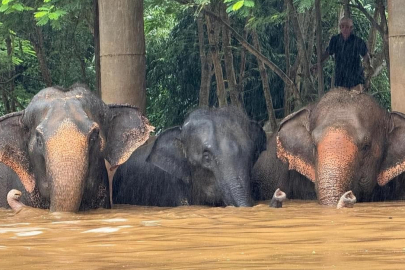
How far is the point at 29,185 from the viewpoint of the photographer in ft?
→ 29.3

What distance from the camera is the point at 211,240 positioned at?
207 inches

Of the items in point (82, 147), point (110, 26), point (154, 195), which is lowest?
point (154, 195)

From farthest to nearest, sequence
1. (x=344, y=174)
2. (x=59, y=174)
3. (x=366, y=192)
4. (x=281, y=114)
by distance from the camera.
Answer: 1. (x=281, y=114)
2. (x=366, y=192)
3. (x=344, y=174)
4. (x=59, y=174)

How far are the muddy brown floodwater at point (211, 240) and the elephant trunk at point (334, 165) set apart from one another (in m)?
0.83

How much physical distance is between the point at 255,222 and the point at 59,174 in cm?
212

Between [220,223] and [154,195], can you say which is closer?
[220,223]

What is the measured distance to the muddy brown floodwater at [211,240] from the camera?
432 cm

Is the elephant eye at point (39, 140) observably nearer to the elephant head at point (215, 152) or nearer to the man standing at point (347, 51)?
the elephant head at point (215, 152)

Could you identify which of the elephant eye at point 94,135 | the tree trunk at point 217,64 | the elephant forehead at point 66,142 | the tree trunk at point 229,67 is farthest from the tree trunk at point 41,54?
the elephant forehead at point 66,142

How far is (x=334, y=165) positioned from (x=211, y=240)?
3407mm

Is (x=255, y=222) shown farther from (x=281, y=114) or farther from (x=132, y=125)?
(x=281, y=114)

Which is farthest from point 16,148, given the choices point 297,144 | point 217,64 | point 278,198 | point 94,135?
point 217,64

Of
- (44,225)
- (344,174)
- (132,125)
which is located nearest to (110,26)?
(132,125)

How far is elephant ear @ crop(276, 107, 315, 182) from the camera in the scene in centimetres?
955
